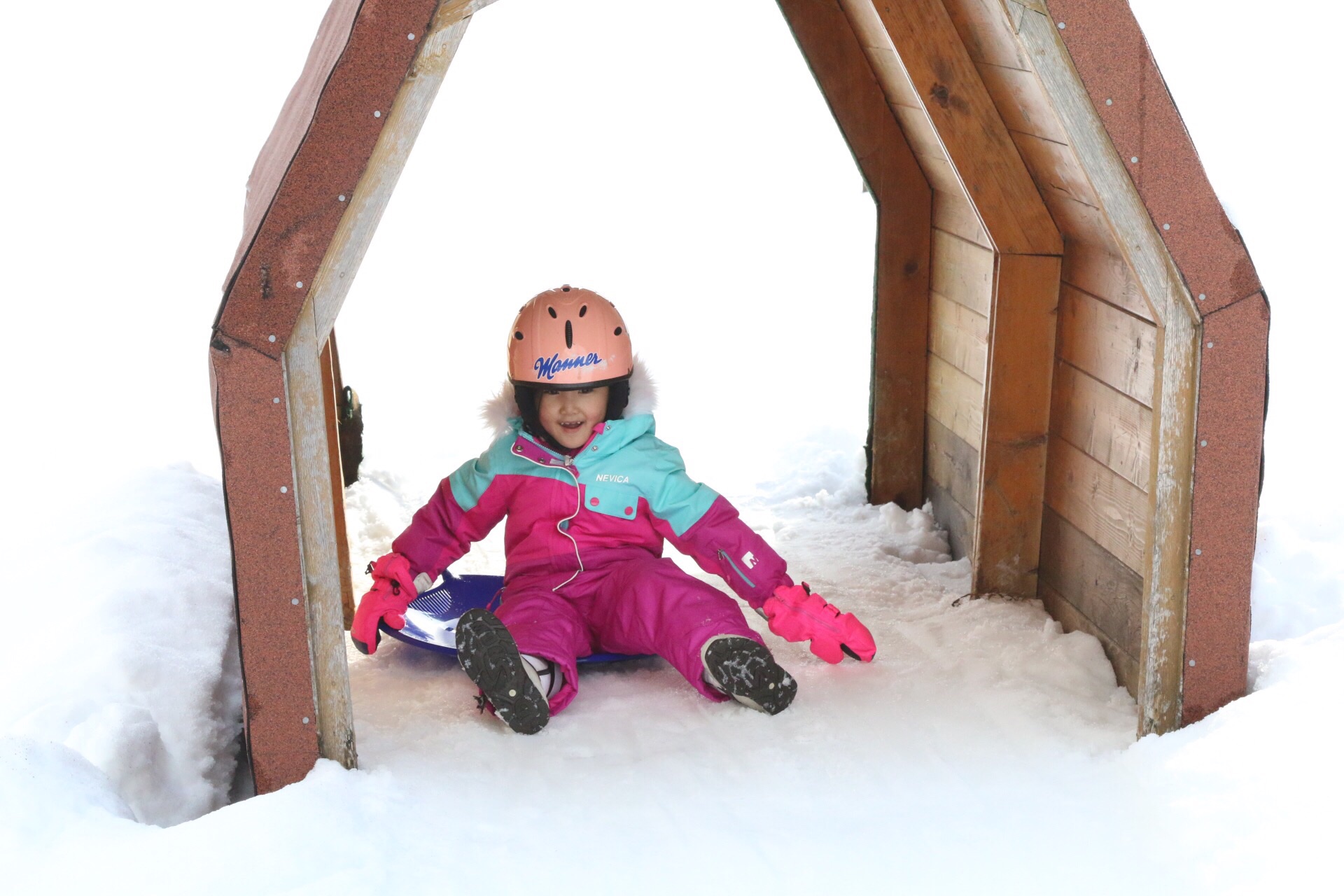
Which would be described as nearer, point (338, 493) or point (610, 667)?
point (610, 667)

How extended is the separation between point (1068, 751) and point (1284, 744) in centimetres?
43

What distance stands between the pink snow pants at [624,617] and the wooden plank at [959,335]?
1160 mm

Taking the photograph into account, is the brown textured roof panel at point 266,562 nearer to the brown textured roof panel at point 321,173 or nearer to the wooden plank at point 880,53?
the brown textured roof panel at point 321,173

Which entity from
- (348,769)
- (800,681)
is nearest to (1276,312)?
(800,681)

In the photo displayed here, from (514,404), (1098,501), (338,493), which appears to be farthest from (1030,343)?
(338,493)

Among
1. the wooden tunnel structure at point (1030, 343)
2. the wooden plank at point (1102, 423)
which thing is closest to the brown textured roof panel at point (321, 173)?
the wooden tunnel structure at point (1030, 343)

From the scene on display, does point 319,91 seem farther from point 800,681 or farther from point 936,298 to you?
point 936,298

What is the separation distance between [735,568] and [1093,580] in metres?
A: 0.92

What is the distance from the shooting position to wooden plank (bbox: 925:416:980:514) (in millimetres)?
3881

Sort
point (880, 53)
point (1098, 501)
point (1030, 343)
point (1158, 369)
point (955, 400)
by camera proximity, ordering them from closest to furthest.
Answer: point (1158, 369) < point (1098, 501) < point (1030, 343) < point (880, 53) < point (955, 400)

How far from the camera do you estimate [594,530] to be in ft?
10.7

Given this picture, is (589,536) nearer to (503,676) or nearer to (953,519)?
(503,676)

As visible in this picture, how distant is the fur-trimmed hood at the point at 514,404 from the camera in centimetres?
329

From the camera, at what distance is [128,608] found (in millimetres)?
2969
